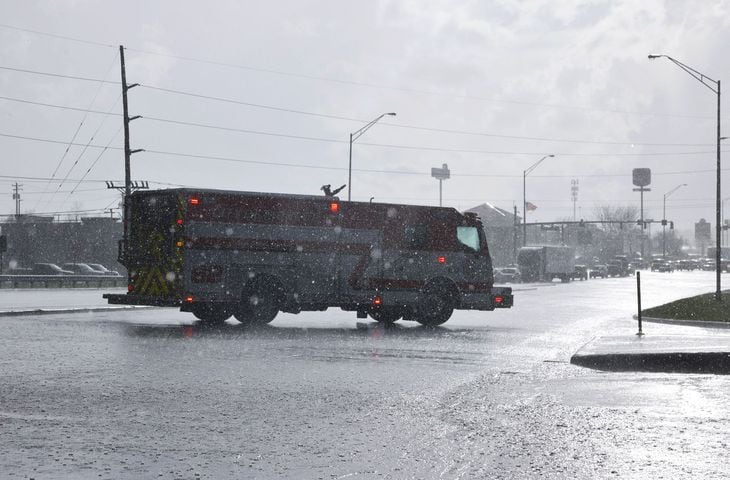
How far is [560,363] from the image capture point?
15.6 m

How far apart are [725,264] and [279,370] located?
431 ft

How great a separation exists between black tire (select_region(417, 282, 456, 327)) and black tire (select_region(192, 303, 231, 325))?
4813 millimetres

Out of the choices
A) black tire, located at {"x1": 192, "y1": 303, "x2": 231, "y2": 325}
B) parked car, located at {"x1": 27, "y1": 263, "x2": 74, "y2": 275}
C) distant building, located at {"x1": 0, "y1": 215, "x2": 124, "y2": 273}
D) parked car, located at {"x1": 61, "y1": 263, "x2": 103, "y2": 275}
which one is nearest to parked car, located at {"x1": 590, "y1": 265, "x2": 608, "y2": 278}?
distant building, located at {"x1": 0, "y1": 215, "x2": 124, "y2": 273}

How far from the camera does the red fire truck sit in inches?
894

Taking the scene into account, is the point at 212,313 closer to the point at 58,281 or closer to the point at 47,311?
the point at 47,311

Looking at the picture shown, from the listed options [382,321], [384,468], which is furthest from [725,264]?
[384,468]

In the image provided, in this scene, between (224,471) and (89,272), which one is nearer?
(224,471)

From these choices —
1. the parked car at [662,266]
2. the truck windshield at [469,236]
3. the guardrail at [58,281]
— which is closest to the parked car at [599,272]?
the parked car at [662,266]

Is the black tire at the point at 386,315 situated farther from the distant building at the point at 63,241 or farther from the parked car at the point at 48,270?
the distant building at the point at 63,241

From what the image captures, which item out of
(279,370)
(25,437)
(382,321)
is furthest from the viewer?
(382,321)

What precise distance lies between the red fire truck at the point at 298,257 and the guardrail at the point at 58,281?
129 ft

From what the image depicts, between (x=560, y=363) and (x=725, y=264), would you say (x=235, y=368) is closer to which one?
(x=560, y=363)

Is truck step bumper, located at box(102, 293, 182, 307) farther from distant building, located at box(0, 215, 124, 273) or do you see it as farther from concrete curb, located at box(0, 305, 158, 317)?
distant building, located at box(0, 215, 124, 273)

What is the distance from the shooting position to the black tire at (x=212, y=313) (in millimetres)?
23697
